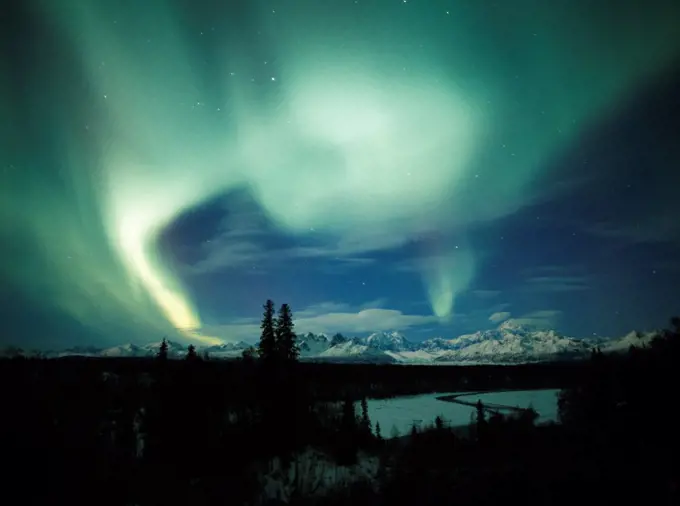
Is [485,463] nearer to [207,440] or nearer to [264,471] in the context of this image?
[264,471]

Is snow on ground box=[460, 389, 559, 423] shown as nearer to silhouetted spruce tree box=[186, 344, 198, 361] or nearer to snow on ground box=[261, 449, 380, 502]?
snow on ground box=[261, 449, 380, 502]

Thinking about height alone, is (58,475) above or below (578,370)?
below

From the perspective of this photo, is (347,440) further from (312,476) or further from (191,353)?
(191,353)

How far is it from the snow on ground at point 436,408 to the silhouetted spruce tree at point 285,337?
18.6 metres

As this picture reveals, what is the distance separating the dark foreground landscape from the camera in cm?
2609

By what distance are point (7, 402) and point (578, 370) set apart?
166 ft

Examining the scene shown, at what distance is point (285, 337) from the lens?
38.6m

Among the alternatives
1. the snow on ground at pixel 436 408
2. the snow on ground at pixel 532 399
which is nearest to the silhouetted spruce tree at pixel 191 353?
the snow on ground at pixel 436 408

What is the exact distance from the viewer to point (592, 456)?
2886cm

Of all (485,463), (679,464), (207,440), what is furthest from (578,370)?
(207,440)

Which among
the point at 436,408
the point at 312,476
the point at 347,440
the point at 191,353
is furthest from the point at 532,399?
the point at 191,353

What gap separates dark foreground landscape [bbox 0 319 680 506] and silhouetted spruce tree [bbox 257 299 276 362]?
761mm

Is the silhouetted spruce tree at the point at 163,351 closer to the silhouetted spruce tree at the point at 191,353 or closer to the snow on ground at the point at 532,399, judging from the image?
the silhouetted spruce tree at the point at 191,353

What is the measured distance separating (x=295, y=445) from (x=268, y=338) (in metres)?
8.95
